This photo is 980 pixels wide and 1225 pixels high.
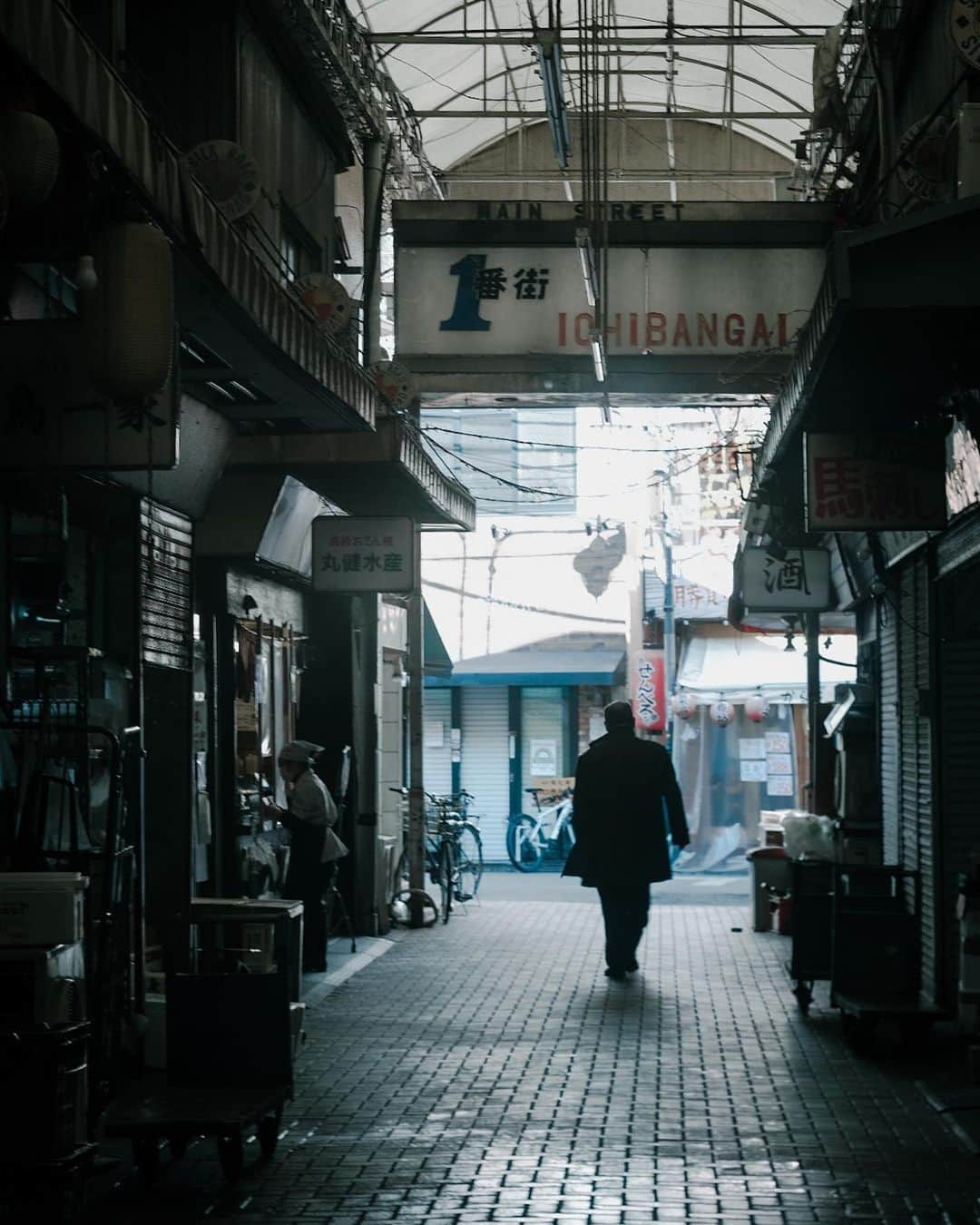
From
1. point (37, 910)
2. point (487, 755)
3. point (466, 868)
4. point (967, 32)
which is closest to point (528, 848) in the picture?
point (487, 755)

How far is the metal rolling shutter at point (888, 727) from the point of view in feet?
50.9

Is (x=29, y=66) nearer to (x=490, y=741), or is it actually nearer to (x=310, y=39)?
(x=310, y=39)

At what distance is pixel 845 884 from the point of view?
14.3m

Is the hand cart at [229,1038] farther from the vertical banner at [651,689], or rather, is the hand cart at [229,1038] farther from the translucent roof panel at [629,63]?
the vertical banner at [651,689]

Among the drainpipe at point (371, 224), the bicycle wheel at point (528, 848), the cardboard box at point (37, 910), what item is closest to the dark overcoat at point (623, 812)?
the drainpipe at point (371, 224)

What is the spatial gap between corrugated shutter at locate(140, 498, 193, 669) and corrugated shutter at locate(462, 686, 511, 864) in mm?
21571

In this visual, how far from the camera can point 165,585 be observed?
1270 cm

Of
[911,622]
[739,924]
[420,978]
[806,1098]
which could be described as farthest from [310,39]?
[739,924]

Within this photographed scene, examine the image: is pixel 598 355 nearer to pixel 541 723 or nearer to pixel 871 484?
pixel 871 484

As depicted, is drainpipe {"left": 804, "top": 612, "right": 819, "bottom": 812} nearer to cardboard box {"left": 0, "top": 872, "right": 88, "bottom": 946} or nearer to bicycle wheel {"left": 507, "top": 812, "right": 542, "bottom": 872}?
bicycle wheel {"left": 507, "top": 812, "right": 542, "bottom": 872}

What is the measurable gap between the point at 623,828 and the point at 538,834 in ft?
56.4

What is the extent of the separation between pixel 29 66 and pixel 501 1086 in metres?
6.63

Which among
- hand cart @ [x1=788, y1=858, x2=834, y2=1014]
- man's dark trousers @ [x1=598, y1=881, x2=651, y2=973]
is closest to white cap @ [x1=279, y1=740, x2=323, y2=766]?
man's dark trousers @ [x1=598, y1=881, x2=651, y2=973]

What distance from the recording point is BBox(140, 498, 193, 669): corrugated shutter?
12.1 metres
